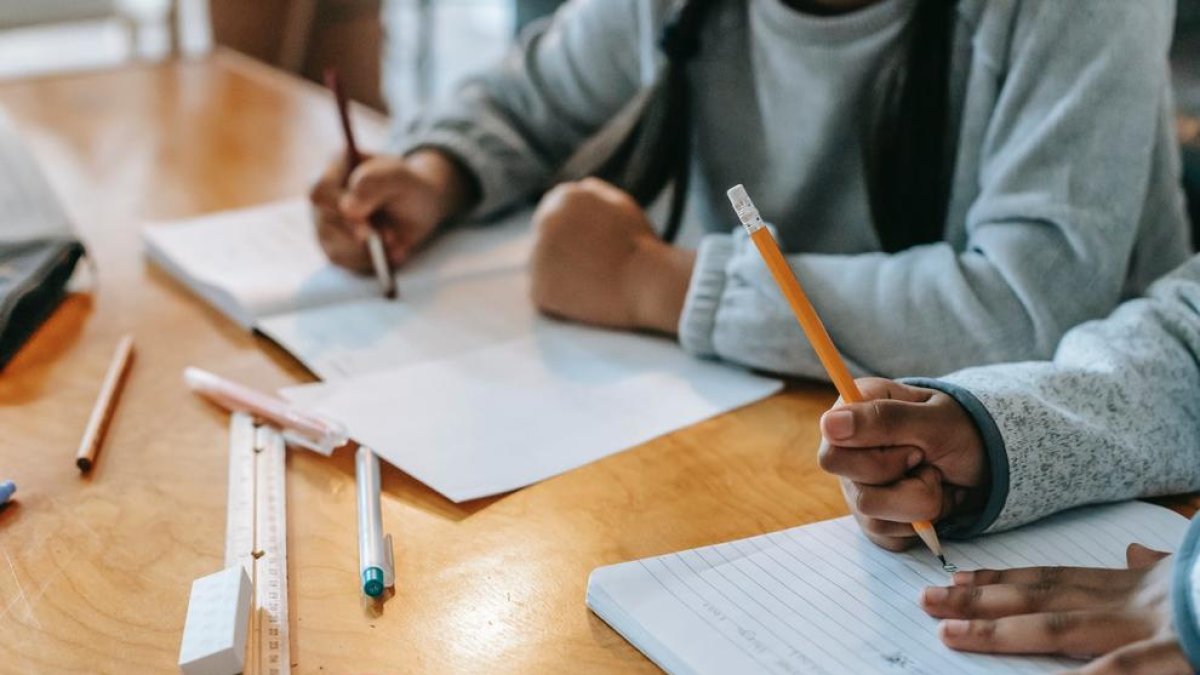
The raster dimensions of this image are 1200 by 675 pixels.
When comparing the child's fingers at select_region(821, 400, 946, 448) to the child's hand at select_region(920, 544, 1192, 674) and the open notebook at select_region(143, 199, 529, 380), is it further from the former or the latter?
the open notebook at select_region(143, 199, 529, 380)

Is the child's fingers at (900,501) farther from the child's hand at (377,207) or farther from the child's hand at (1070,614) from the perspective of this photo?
the child's hand at (377,207)

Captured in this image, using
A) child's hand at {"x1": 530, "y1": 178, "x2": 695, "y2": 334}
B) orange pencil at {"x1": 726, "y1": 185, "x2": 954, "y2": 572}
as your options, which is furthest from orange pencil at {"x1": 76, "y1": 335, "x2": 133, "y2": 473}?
orange pencil at {"x1": 726, "y1": 185, "x2": 954, "y2": 572}

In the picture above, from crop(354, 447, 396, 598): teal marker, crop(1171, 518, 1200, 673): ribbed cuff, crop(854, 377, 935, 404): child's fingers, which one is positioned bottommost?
crop(354, 447, 396, 598): teal marker

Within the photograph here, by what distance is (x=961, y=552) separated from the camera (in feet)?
1.85

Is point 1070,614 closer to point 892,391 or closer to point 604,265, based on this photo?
point 892,391

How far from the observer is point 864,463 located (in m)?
0.54

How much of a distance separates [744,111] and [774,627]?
0.53 metres

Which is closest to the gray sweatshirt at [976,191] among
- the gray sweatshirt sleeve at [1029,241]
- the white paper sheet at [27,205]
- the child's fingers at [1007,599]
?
the gray sweatshirt sleeve at [1029,241]

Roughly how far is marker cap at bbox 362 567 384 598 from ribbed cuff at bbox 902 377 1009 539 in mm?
266

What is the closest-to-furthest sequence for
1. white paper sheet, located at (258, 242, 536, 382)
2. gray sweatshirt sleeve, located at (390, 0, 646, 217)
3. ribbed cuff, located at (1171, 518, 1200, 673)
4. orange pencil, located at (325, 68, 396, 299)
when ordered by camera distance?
ribbed cuff, located at (1171, 518, 1200, 673), white paper sheet, located at (258, 242, 536, 382), orange pencil, located at (325, 68, 396, 299), gray sweatshirt sleeve, located at (390, 0, 646, 217)

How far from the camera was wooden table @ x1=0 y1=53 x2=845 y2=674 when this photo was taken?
503 mm

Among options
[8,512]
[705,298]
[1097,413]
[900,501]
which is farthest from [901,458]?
[8,512]

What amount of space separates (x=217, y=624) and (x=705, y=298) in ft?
1.26

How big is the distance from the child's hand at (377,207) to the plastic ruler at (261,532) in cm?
25
